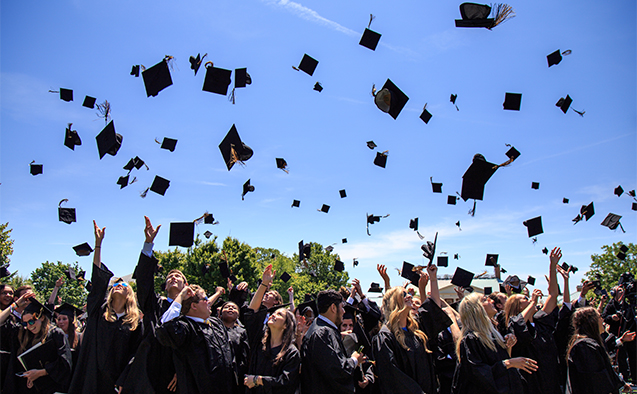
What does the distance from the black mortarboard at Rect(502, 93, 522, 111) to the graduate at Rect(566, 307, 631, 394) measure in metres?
5.15

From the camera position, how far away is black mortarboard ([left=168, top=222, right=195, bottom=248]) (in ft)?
22.6

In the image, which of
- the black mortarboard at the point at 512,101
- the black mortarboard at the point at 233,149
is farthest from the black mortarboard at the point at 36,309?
the black mortarboard at the point at 512,101

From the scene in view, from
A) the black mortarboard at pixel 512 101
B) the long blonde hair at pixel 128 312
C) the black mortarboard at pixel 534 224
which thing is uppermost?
the black mortarboard at pixel 512 101

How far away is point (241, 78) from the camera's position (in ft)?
25.6

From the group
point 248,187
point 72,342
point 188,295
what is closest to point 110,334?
point 188,295

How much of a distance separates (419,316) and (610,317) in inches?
259

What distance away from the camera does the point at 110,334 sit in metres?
4.67

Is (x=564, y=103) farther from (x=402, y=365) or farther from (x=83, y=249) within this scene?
(x=83, y=249)

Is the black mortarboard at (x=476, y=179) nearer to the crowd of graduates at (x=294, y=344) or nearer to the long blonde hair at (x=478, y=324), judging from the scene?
the crowd of graduates at (x=294, y=344)

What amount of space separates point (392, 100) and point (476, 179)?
6.81ft

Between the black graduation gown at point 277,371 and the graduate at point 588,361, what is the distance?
10.5 feet

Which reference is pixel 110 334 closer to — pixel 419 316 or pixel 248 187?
pixel 419 316

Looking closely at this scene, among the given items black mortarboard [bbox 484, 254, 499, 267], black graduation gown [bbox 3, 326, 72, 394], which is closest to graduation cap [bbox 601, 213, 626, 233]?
black mortarboard [bbox 484, 254, 499, 267]

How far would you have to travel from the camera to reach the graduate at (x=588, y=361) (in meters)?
4.44
